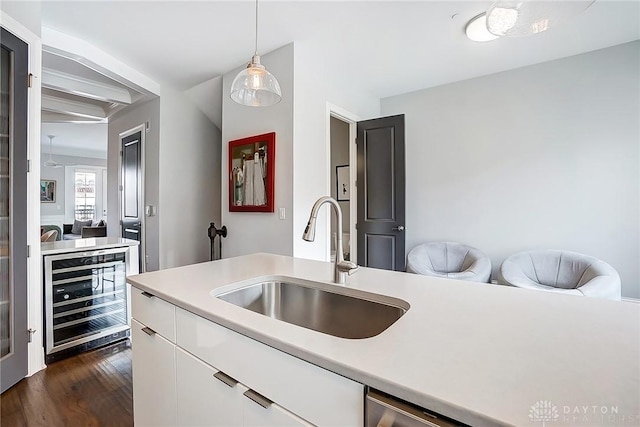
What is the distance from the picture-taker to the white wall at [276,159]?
112 inches

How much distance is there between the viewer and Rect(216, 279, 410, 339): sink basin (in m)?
1.14

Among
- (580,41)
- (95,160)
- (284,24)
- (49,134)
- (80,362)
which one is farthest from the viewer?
(95,160)

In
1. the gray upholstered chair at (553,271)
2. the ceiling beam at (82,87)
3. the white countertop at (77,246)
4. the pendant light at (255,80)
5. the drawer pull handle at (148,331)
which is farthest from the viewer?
the ceiling beam at (82,87)

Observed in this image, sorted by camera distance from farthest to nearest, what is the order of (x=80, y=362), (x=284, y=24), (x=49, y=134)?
(x=49, y=134)
(x=284, y=24)
(x=80, y=362)

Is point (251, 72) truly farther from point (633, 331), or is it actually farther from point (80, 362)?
point (80, 362)

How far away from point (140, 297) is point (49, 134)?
7.26m

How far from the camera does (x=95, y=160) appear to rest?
856 cm

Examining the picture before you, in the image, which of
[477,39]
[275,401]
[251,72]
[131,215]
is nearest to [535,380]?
[275,401]

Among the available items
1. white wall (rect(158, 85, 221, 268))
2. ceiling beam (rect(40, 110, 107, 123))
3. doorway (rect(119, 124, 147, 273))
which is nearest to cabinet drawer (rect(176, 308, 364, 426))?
white wall (rect(158, 85, 221, 268))

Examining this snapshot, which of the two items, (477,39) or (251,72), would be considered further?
(477,39)

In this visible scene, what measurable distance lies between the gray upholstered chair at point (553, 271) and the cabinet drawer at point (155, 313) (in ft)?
9.11

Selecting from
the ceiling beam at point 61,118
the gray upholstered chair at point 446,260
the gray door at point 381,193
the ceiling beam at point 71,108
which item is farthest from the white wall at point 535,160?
the ceiling beam at point 61,118

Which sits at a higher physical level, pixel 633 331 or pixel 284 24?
pixel 284 24

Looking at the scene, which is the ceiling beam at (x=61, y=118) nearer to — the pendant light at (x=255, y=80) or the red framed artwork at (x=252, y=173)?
the red framed artwork at (x=252, y=173)
